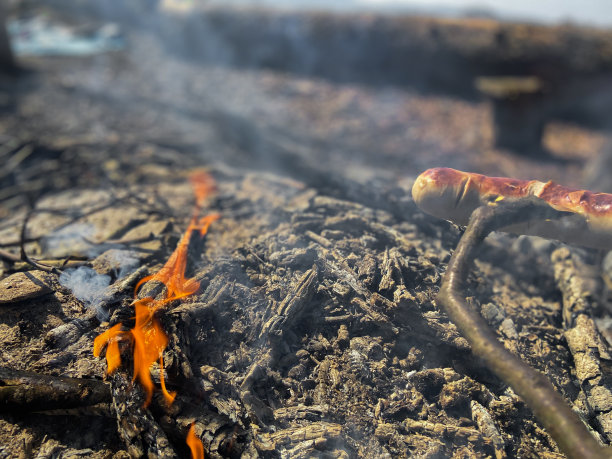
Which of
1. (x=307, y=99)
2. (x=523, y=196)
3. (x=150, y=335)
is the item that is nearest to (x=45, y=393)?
(x=150, y=335)

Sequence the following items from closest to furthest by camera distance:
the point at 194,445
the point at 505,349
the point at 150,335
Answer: the point at 194,445
the point at 505,349
the point at 150,335

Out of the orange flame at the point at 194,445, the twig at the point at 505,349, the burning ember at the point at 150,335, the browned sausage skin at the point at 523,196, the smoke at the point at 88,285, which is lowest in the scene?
the orange flame at the point at 194,445

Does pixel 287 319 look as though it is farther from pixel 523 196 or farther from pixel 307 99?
pixel 307 99

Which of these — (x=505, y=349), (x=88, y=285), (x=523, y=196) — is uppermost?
(x=523, y=196)

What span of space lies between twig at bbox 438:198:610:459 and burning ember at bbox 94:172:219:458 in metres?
1.73

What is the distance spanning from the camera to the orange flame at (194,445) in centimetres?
211

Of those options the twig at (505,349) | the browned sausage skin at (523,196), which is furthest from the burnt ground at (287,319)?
the browned sausage skin at (523,196)

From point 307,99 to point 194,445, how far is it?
8390 mm

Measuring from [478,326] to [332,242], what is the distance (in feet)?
4.72

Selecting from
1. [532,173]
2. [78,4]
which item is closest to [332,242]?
[532,173]

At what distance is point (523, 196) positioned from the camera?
2709 mm

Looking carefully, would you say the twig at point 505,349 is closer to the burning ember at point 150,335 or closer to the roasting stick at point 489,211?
the roasting stick at point 489,211

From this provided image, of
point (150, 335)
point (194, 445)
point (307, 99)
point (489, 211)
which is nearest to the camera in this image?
point (194, 445)

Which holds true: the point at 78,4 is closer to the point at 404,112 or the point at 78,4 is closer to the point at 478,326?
the point at 404,112
